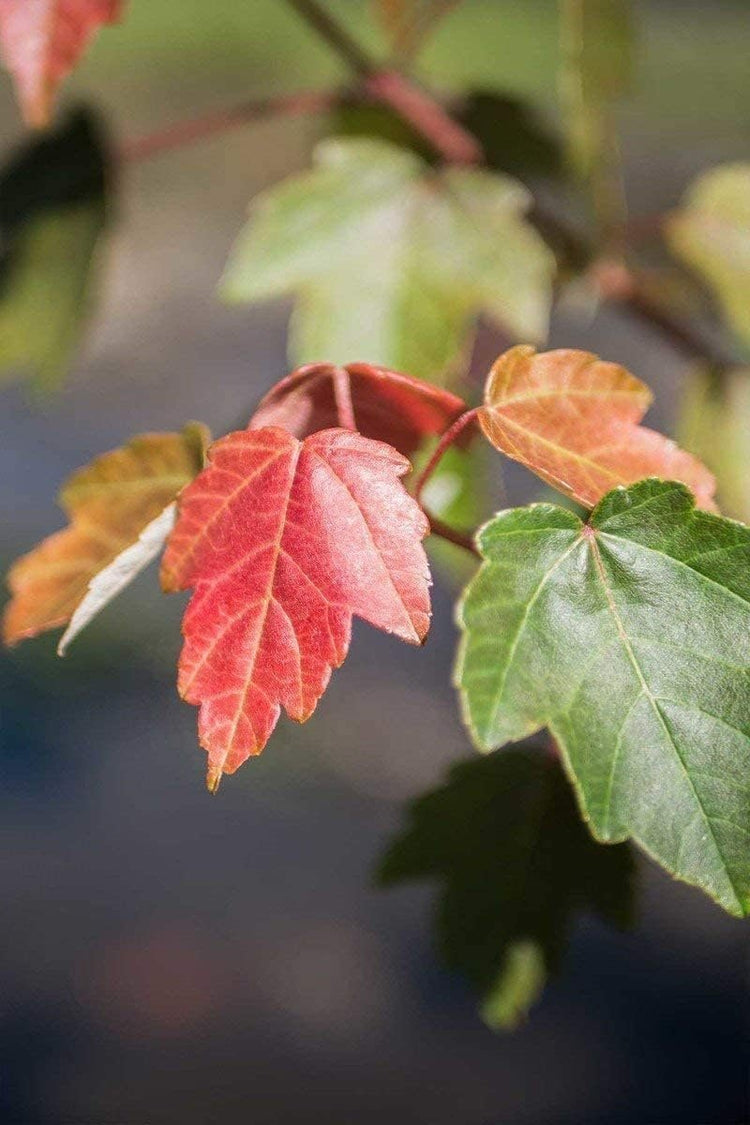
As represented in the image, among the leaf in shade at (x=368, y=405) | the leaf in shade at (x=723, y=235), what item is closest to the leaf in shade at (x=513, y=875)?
the leaf in shade at (x=368, y=405)

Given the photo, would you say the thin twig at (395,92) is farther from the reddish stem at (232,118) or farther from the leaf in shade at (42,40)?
the leaf in shade at (42,40)

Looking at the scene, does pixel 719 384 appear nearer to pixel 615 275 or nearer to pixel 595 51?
pixel 615 275

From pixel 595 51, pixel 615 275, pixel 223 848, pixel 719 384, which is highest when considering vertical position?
pixel 595 51

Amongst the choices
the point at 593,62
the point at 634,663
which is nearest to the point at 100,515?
the point at 634,663

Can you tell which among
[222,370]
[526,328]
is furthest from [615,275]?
[222,370]

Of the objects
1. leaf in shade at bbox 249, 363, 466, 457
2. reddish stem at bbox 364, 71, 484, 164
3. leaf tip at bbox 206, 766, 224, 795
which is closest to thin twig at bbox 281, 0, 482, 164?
reddish stem at bbox 364, 71, 484, 164

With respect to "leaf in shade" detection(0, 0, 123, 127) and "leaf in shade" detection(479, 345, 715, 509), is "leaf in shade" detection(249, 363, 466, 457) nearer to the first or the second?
"leaf in shade" detection(479, 345, 715, 509)
